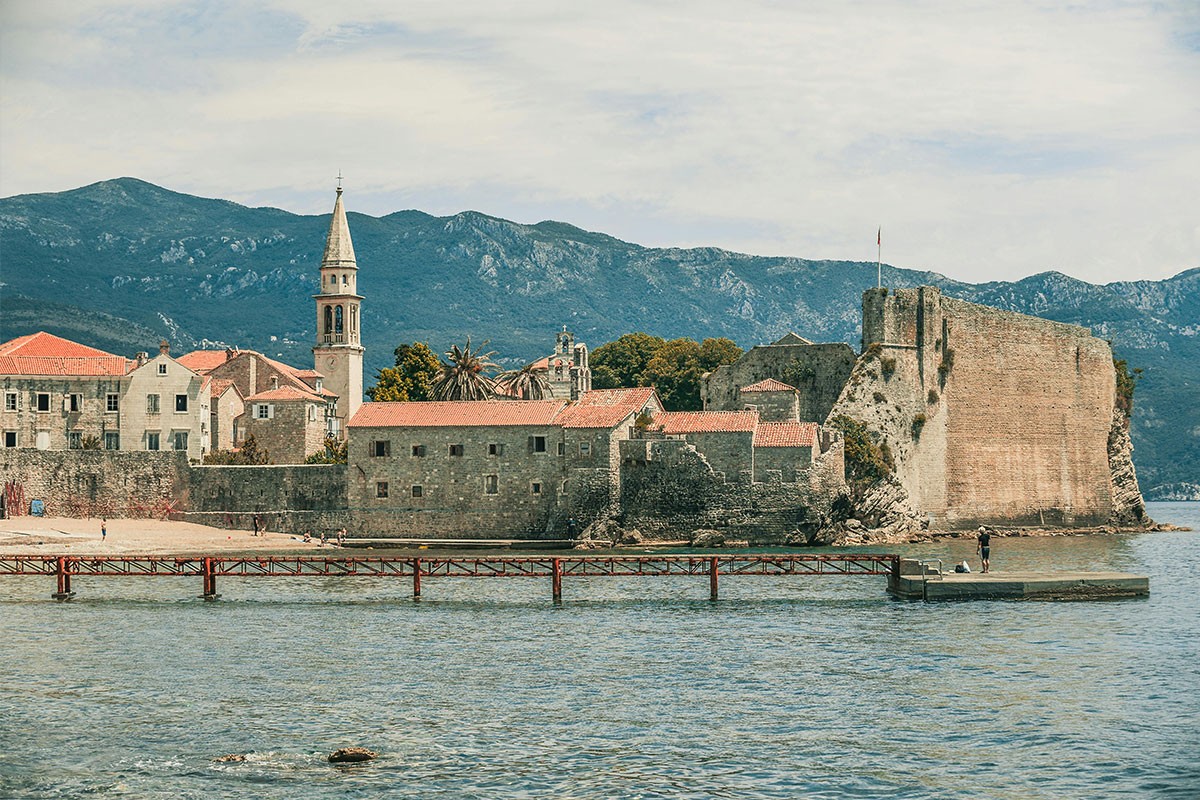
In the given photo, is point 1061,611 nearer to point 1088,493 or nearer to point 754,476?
point 754,476

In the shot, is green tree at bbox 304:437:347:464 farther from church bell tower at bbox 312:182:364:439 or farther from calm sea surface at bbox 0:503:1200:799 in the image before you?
calm sea surface at bbox 0:503:1200:799

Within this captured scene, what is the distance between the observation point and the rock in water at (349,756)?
2659 cm

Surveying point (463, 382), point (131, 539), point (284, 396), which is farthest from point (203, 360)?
point (131, 539)

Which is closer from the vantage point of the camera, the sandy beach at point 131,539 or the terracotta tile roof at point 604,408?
the sandy beach at point 131,539

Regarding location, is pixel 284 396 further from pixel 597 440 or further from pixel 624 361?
pixel 624 361

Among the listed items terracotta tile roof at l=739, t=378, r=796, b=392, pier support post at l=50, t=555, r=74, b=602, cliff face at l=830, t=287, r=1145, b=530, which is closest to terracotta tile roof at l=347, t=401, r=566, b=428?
terracotta tile roof at l=739, t=378, r=796, b=392

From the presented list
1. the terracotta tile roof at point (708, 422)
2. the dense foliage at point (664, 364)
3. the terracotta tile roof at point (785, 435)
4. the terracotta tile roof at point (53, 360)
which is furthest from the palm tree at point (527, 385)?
the terracotta tile roof at point (53, 360)

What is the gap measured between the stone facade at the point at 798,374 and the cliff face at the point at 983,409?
2.83 metres

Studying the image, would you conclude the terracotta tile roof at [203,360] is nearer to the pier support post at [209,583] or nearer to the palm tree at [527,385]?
the palm tree at [527,385]

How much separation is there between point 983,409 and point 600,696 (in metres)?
65.0

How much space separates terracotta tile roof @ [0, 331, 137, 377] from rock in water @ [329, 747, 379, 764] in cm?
6044

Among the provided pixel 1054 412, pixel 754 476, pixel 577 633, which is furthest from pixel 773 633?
pixel 1054 412

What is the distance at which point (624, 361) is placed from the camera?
115625 millimetres

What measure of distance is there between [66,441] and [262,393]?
1159cm
